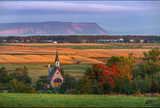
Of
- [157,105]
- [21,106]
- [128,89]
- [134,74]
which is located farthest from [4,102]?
[134,74]

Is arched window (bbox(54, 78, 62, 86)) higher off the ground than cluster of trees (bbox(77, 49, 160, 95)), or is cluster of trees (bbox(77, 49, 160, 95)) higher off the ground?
cluster of trees (bbox(77, 49, 160, 95))

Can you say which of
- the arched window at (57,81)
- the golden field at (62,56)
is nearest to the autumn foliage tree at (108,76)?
the arched window at (57,81)

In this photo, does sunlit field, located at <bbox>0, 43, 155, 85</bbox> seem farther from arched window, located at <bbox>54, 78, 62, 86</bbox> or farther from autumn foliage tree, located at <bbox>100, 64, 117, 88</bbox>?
autumn foliage tree, located at <bbox>100, 64, 117, 88</bbox>

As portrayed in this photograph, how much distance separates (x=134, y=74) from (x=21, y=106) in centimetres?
3380

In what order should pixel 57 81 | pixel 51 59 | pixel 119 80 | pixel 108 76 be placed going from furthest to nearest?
pixel 51 59 → pixel 57 81 → pixel 108 76 → pixel 119 80

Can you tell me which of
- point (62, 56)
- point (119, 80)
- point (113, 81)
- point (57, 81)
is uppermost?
point (62, 56)

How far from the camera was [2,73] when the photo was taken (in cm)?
4038

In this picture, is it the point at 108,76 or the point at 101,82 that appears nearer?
the point at 101,82

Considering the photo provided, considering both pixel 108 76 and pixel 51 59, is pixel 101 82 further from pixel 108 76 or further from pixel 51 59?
pixel 51 59

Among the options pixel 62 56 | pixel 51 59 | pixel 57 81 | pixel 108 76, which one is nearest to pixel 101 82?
pixel 108 76

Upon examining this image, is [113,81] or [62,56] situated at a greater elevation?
[62,56]

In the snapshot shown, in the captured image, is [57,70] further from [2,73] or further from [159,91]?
[159,91]

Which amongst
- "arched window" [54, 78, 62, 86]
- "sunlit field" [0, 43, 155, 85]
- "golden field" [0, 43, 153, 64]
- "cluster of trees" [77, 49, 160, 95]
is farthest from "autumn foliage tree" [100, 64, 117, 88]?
"golden field" [0, 43, 153, 64]

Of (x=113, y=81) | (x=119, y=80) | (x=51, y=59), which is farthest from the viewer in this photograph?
(x=51, y=59)
